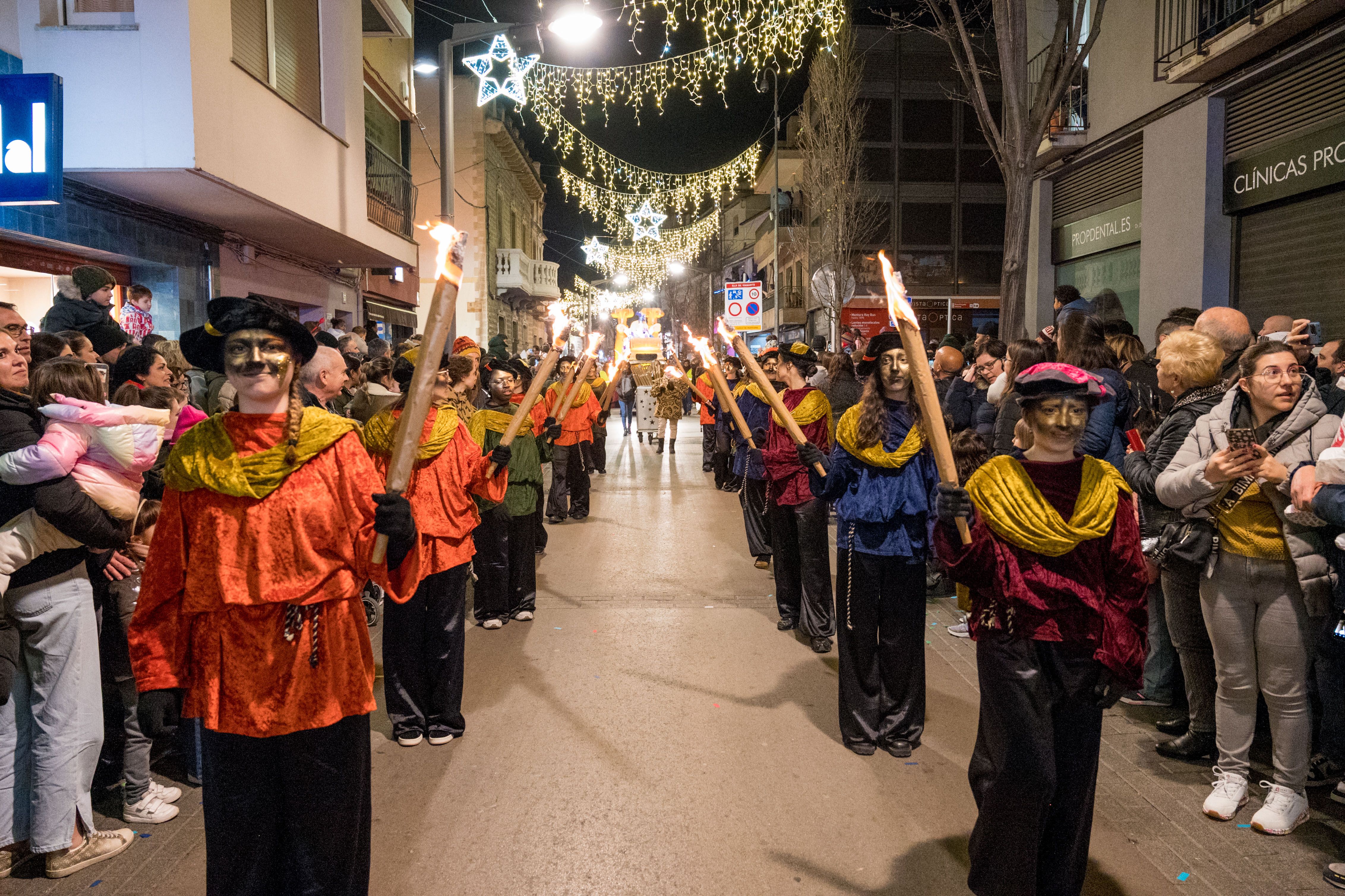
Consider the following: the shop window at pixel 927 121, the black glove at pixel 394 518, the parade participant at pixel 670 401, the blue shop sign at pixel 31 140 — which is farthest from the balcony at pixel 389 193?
the shop window at pixel 927 121

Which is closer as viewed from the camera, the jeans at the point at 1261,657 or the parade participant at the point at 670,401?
the jeans at the point at 1261,657

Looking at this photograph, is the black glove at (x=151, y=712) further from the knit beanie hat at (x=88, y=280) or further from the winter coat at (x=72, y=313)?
the knit beanie hat at (x=88, y=280)

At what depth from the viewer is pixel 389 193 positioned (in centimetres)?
1925

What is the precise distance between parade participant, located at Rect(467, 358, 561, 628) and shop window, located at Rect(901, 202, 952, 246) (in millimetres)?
28809

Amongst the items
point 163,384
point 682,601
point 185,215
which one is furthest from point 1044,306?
point 163,384

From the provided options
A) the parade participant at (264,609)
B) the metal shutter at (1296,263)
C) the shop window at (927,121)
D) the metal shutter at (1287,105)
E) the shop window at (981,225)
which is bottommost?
the parade participant at (264,609)

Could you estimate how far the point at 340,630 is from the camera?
9.47 ft

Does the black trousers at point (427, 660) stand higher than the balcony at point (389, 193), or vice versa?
the balcony at point (389, 193)

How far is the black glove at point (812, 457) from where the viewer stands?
510 cm

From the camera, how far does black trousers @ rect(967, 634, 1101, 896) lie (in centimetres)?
310

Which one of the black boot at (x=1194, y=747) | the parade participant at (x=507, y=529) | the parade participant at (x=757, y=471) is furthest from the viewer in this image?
the parade participant at (x=757, y=471)

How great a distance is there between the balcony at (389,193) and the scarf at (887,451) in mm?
13044

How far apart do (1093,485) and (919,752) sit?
236 cm

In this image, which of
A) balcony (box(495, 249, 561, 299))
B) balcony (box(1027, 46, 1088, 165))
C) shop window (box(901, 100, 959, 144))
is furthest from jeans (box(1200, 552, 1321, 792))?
balcony (box(495, 249, 561, 299))
